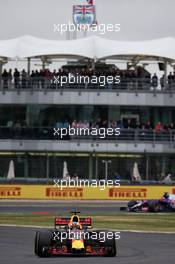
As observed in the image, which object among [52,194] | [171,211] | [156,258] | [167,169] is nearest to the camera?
[156,258]

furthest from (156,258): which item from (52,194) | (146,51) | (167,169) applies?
(146,51)

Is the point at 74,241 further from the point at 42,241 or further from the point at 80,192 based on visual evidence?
the point at 80,192

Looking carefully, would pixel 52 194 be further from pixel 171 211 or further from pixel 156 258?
pixel 156 258

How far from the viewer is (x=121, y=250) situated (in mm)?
21234

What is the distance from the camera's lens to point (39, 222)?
1261 inches

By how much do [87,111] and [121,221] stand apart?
25881mm

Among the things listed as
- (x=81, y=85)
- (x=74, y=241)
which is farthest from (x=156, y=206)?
(x=74, y=241)

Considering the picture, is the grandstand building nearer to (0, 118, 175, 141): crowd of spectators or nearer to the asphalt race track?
(0, 118, 175, 141): crowd of spectators

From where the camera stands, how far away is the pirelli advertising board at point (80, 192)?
48.7 metres

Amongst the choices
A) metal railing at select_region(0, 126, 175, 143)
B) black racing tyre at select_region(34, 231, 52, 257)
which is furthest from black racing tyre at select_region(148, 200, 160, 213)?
black racing tyre at select_region(34, 231, 52, 257)

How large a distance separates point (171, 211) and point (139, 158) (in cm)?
1678

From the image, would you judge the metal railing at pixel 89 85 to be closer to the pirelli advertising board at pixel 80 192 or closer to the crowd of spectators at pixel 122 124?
the crowd of spectators at pixel 122 124

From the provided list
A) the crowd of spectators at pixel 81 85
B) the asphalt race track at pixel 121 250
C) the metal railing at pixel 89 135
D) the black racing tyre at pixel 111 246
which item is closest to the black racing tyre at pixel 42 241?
the asphalt race track at pixel 121 250

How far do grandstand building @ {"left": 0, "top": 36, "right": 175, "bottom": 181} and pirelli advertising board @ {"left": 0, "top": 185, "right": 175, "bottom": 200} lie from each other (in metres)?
4.07
